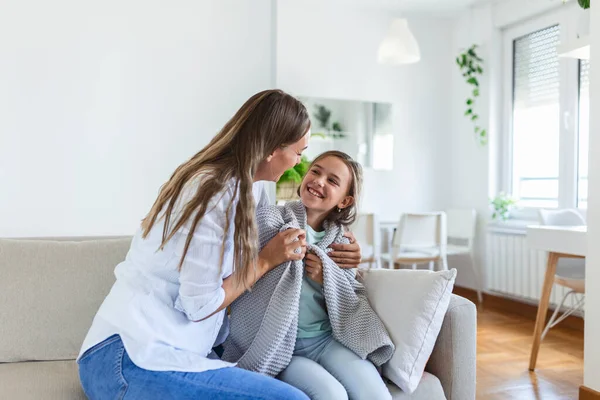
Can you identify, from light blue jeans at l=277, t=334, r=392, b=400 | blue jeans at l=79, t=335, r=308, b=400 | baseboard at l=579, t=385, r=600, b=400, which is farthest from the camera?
baseboard at l=579, t=385, r=600, b=400

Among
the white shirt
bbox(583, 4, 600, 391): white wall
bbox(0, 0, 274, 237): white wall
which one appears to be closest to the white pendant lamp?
bbox(0, 0, 274, 237): white wall

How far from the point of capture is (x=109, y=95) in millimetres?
2350

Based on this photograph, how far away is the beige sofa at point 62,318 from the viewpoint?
4.84 feet

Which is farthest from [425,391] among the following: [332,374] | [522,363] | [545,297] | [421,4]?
[421,4]

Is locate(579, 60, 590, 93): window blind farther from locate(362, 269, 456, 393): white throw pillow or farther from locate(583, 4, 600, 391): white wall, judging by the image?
locate(362, 269, 456, 393): white throw pillow

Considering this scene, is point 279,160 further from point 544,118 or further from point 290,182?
point 544,118

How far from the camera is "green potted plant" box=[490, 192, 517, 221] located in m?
4.36

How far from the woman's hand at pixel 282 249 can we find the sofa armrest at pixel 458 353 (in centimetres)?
46

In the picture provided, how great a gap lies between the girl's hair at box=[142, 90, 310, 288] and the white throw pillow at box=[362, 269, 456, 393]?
0.44 meters

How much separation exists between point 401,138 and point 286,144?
3948mm

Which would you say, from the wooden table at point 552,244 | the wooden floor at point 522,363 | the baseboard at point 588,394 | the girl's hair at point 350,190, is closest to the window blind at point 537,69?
the wooden floor at point 522,363

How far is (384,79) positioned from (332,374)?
13.1 feet

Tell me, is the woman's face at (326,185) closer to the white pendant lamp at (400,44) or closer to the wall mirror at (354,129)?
the white pendant lamp at (400,44)

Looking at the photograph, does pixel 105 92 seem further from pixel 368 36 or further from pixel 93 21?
pixel 368 36
